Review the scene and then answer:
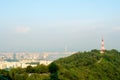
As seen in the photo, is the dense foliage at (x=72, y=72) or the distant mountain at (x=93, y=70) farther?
the distant mountain at (x=93, y=70)

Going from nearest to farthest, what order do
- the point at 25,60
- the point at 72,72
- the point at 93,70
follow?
the point at 72,72 < the point at 93,70 < the point at 25,60

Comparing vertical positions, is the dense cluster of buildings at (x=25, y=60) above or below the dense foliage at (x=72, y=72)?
below

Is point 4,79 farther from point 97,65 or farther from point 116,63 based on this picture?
point 116,63

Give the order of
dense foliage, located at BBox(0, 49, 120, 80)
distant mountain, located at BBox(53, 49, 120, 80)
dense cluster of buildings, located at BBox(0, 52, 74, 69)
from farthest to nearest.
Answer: dense cluster of buildings, located at BBox(0, 52, 74, 69)
distant mountain, located at BBox(53, 49, 120, 80)
dense foliage, located at BBox(0, 49, 120, 80)

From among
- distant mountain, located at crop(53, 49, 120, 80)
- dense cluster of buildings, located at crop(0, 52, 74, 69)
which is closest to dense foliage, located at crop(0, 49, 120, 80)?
distant mountain, located at crop(53, 49, 120, 80)

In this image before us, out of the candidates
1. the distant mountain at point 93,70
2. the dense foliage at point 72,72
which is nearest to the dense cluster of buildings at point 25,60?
the distant mountain at point 93,70

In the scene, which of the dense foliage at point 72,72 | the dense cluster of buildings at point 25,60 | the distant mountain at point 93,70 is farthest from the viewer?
the dense cluster of buildings at point 25,60

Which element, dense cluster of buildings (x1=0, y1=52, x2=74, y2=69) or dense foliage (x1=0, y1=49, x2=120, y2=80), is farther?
dense cluster of buildings (x1=0, y1=52, x2=74, y2=69)

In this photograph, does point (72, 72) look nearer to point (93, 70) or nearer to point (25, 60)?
point (93, 70)

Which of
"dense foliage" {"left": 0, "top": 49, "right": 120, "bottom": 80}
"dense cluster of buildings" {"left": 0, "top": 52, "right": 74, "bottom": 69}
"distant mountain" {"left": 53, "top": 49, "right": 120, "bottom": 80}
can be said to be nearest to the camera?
"dense foliage" {"left": 0, "top": 49, "right": 120, "bottom": 80}

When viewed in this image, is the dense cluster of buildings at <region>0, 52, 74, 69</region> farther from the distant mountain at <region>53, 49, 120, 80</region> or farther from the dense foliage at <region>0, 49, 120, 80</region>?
the dense foliage at <region>0, 49, 120, 80</region>

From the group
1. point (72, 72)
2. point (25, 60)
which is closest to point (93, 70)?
point (72, 72)

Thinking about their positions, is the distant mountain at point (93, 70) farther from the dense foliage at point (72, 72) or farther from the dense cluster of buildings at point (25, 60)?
the dense cluster of buildings at point (25, 60)
